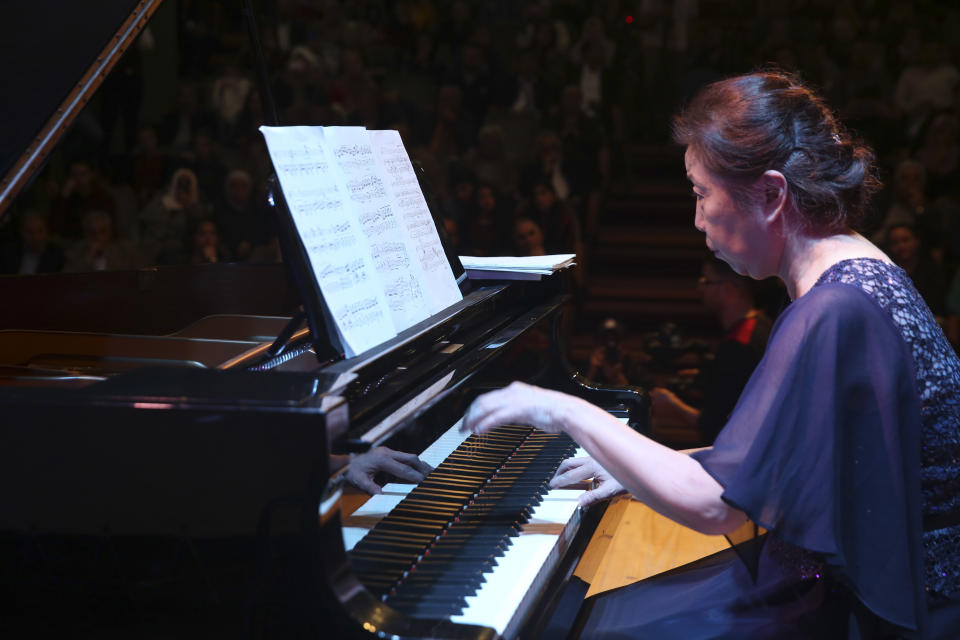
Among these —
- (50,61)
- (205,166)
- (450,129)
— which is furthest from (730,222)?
(450,129)

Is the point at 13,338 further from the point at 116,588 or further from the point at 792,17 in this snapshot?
the point at 792,17

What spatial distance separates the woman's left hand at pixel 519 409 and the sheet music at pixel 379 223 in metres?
0.32

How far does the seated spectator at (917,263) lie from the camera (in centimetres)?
515

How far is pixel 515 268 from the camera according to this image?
8.04 feet

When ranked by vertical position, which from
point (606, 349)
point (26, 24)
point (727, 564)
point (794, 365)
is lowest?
point (606, 349)

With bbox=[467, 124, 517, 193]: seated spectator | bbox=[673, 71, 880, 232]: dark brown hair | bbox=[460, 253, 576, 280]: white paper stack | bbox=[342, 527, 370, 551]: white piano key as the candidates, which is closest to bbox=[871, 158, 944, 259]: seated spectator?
bbox=[467, 124, 517, 193]: seated spectator

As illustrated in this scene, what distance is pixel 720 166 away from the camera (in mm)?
A: 1610

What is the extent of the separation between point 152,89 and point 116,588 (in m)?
8.22

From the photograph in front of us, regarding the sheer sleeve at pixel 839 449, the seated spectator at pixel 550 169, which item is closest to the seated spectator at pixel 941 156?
the seated spectator at pixel 550 169

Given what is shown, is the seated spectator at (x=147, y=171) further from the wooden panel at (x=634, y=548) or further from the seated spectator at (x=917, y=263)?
the seated spectator at (x=917, y=263)

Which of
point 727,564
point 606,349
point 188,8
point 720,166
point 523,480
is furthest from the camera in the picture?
point 188,8

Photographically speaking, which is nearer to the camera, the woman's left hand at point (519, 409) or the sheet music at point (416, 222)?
the woman's left hand at point (519, 409)

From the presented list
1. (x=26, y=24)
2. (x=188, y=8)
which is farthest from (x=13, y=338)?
(x=188, y=8)

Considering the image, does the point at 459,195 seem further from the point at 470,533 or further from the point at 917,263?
the point at 470,533
